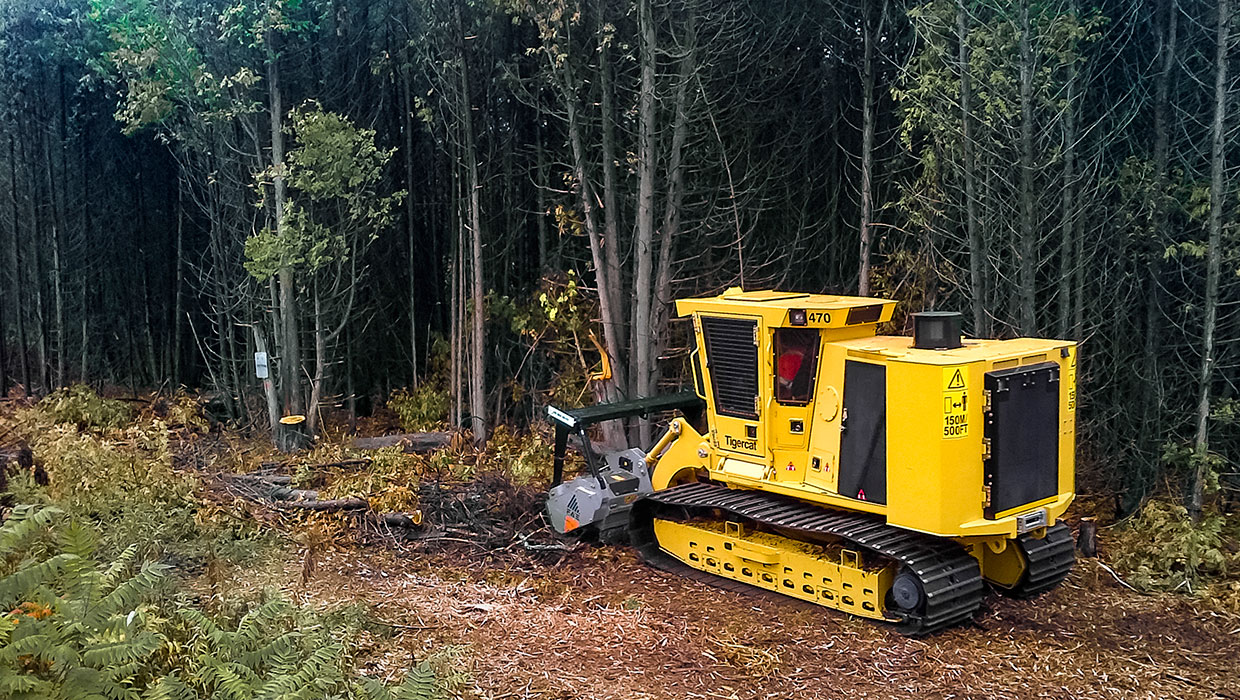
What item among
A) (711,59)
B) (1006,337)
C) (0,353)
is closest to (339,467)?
(711,59)

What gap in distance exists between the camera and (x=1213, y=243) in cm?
767

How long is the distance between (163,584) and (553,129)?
7372 mm

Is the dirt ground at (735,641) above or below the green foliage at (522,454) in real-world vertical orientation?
below

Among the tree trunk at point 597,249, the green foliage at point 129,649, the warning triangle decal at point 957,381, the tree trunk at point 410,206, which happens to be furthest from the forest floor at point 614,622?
the tree trunk at point 410,206

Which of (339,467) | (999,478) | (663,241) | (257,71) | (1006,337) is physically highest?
(257,71)

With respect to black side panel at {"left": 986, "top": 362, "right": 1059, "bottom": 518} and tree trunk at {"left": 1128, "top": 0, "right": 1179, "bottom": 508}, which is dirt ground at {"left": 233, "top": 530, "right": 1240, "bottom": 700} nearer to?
black side panel at {"left": 986, "top": 362, "right": 1059, "bottom": 518}

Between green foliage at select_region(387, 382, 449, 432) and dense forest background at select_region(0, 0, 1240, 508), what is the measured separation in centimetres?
7

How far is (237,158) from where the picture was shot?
12016 mm

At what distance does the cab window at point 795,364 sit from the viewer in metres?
6.95

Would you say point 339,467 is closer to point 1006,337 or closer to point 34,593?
point 34,593

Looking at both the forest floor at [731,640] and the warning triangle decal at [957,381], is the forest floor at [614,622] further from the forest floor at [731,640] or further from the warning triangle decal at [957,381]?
the warning triangle decal at [957,381]

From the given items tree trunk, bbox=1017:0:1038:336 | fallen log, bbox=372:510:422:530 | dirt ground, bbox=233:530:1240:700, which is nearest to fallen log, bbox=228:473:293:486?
fallen log, bbox=372:510:422:530

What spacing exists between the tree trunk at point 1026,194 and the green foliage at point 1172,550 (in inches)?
70.3

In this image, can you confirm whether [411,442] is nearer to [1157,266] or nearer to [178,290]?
[178,290]
